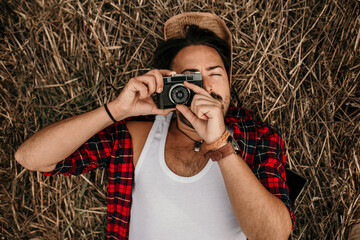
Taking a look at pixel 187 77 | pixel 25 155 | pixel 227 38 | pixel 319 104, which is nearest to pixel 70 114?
pixel 25 155

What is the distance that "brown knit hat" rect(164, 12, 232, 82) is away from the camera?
1.70 meters

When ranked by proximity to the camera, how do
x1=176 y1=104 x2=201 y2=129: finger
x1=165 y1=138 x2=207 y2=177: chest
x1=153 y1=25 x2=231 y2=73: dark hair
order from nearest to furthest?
x1=176 y1=104 x2=201 y2=129: finger
x1=165 y1=138 x2=207 y2=177: chest
x1=153 y1=25 x2=231 y2=73: dark hair

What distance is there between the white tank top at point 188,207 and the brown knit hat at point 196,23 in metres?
0.79

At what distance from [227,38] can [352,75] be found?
85cm

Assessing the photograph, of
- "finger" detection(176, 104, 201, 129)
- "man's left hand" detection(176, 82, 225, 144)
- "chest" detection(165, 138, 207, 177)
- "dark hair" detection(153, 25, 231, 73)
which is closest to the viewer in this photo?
"man's left hand" detection(176, 82, 225, 144)

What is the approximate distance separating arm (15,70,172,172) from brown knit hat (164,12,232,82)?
471mm

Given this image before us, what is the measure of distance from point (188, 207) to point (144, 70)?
40.5 inches

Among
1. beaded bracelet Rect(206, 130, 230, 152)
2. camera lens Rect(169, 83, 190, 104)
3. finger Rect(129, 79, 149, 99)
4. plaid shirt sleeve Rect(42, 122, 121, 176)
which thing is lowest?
plaid shirt sleeve Rect(42, 122, 121, 176)

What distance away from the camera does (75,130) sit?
138 centimetres

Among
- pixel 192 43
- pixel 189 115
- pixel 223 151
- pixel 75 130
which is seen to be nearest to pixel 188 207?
pixel 223 151

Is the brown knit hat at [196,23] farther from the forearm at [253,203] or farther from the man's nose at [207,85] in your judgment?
the forearm at [253,203]

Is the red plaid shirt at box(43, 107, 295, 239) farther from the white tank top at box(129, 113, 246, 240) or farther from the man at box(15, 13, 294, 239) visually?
the white tank top at box(129, 113, 246, 240)

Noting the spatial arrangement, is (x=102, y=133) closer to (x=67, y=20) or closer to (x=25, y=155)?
(x=25, y=155)

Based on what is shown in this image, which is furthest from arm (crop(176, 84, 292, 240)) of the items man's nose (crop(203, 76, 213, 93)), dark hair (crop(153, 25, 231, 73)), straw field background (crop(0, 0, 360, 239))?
straw field background (crop(0, 0, 360, 239))
